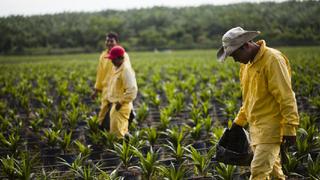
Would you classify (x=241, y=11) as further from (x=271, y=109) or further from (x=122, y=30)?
(x=271, y=109)

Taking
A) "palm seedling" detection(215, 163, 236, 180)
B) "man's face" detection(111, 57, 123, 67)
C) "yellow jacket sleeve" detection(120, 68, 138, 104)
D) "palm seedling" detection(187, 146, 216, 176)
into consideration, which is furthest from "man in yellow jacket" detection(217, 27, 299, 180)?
"man's face" detection(111, 57, 123, 67)

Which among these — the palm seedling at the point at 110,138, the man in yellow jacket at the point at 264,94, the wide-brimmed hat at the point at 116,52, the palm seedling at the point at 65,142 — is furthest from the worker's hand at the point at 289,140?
the palm seedling at the point at 65,142

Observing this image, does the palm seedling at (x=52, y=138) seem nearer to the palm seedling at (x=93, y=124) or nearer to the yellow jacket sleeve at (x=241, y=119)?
the palm seedling at (x=93, y=124)

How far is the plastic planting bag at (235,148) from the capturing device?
3.79 metres

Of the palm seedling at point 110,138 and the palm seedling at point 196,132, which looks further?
the palm seedling at point 196,132

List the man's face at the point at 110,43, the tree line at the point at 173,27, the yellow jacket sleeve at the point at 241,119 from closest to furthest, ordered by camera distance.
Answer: the yellow jacket sleeve at the point at 241,119
the man's face at the point at 110,43
the tree line at the point at 173,27

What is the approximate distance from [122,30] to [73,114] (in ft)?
190

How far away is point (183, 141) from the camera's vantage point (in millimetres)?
6094

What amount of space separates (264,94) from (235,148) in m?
0.81

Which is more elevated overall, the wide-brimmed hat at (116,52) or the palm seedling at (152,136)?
the wide-brimmed hat at (116,52)

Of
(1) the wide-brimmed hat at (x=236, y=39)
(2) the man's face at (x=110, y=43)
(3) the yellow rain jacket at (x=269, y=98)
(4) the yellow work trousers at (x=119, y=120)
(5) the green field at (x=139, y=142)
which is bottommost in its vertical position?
(5) the green field at (x=139, y=142)

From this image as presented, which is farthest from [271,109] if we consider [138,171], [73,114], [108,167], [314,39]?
[314,39]

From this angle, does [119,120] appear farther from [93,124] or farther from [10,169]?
[10,169]

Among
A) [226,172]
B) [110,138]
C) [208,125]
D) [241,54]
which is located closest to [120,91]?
[110,138]
